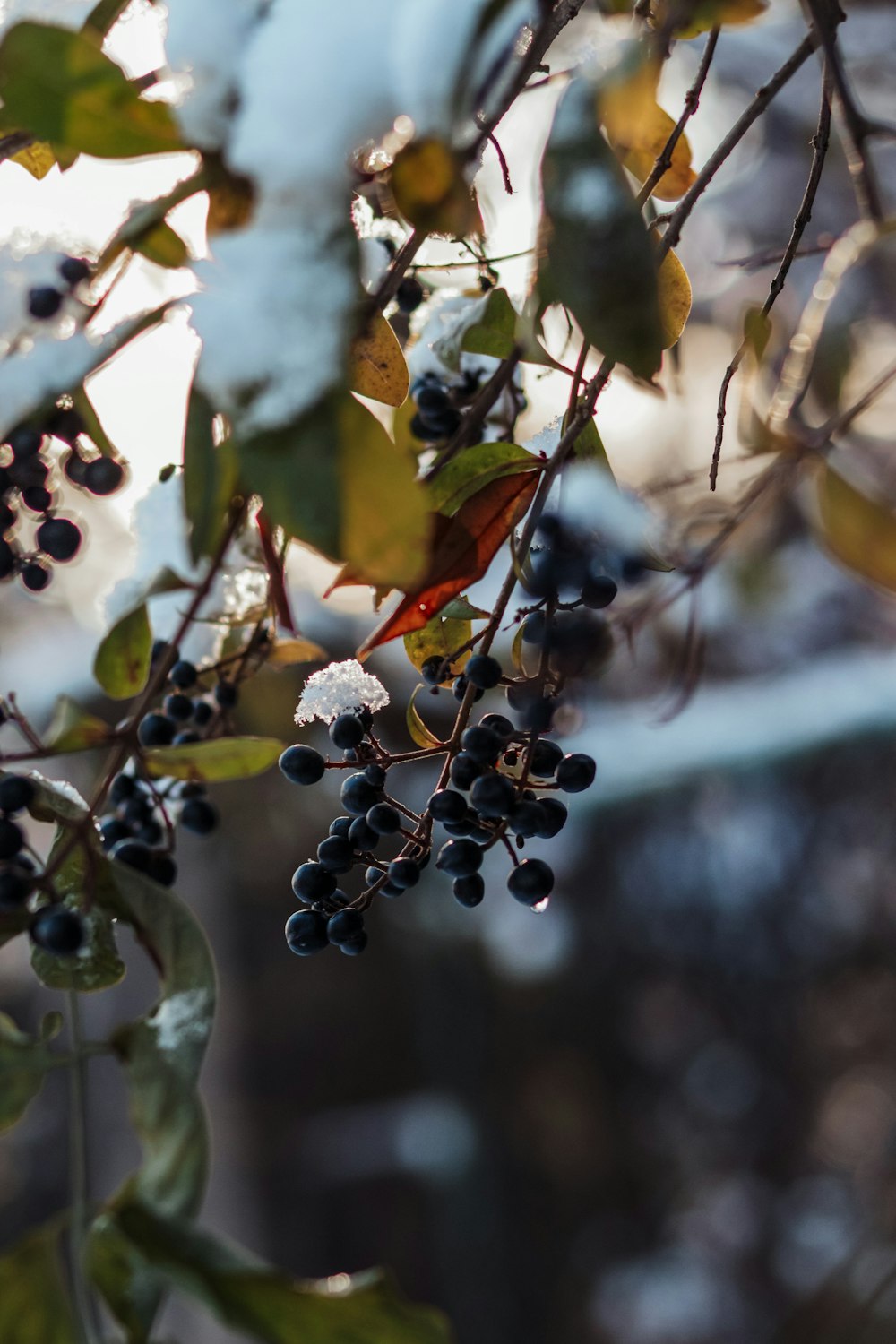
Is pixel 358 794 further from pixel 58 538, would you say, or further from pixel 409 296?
pixel 409 296

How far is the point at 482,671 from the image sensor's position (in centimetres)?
52

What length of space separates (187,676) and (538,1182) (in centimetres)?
392

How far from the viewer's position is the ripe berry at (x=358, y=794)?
1.98 ft

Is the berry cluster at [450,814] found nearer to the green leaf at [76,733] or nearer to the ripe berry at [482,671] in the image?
the ripe berry at [482,671]

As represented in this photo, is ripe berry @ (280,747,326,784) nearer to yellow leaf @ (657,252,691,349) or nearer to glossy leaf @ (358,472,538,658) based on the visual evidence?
glossy leaf @ (358,472,538,658)

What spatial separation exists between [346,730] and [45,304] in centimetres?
28

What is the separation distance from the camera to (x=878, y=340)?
2.55 metres

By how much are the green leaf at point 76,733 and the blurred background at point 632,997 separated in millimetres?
2392

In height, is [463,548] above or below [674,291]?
below

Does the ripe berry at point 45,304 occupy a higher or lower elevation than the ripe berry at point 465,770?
higher

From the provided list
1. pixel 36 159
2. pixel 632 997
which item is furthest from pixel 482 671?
pixel 632 997

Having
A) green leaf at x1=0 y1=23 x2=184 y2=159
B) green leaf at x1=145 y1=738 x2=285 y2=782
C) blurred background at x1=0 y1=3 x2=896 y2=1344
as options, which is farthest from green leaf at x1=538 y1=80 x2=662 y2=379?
blurred background at x1=0 y1=3 x2=896 y2=1344

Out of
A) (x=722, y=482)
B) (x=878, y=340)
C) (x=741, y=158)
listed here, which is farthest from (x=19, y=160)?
(x=741, y=158)

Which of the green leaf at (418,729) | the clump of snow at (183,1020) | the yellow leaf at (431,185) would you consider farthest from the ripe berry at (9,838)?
the yellow leaf at (431,185)
